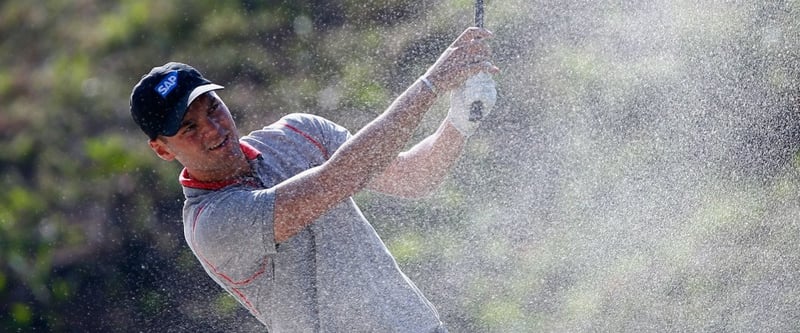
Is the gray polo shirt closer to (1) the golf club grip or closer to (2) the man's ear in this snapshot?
(2) the man's ear

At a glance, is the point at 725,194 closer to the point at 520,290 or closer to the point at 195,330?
the point at 520,290

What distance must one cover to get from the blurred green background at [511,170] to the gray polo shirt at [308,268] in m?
1.69

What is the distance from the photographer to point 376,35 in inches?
195

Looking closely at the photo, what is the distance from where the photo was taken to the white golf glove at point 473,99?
8.07 ft

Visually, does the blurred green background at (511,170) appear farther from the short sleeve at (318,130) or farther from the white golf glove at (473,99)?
the white golf glove at (473,99)

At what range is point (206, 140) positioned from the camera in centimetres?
246

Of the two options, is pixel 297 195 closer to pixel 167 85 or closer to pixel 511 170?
pixel 167 85

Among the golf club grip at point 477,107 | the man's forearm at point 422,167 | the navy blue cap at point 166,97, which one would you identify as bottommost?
the navy blue cap at point 166,97

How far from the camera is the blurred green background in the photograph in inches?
170

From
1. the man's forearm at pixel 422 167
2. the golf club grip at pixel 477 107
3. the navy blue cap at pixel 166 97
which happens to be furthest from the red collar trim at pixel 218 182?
the golf club grip at pixel 477 107

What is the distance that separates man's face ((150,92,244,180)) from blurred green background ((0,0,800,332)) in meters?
1.89

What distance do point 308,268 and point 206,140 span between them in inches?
14.8

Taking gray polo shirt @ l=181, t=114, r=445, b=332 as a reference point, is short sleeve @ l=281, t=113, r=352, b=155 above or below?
above

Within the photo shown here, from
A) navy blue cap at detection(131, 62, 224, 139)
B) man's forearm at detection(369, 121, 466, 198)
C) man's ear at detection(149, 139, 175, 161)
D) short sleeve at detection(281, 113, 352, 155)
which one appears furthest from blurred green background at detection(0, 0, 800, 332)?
navy blue cap at detection(131, 62, 224, 139)
